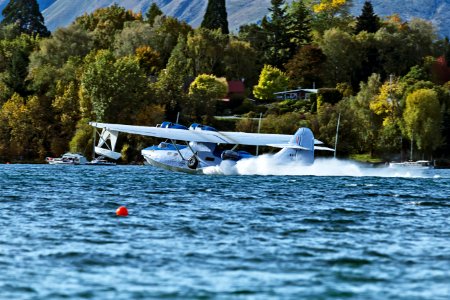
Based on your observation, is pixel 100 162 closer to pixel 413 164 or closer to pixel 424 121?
pixel 413 164

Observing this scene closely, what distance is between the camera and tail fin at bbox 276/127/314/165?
71688 millimetres

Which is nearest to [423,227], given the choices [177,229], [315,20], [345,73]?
[177,229]

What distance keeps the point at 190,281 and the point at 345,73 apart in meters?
134

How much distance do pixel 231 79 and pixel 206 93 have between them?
22978 millimetres

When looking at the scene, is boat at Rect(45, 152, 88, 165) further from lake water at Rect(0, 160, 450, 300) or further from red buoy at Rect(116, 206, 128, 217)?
red buoy at Rect(116, 206, 128, 217)

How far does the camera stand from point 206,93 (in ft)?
447

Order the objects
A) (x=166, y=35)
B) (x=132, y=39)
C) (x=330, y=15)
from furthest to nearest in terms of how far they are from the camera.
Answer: (x=330, y=15)
(x=166, y=35)
(x=132, y=39)

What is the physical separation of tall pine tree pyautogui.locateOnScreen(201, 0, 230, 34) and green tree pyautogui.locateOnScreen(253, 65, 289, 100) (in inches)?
775

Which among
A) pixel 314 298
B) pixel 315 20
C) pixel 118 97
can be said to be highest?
pixel 315 20

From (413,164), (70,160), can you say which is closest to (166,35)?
(70,160)

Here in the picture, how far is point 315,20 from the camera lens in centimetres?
18500

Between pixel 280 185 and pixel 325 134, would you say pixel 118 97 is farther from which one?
pixel 280 185

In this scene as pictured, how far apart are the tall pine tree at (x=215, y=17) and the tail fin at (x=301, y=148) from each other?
102m

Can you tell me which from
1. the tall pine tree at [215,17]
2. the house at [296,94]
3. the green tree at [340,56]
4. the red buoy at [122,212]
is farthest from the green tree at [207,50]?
the red buoy at [122,212]
